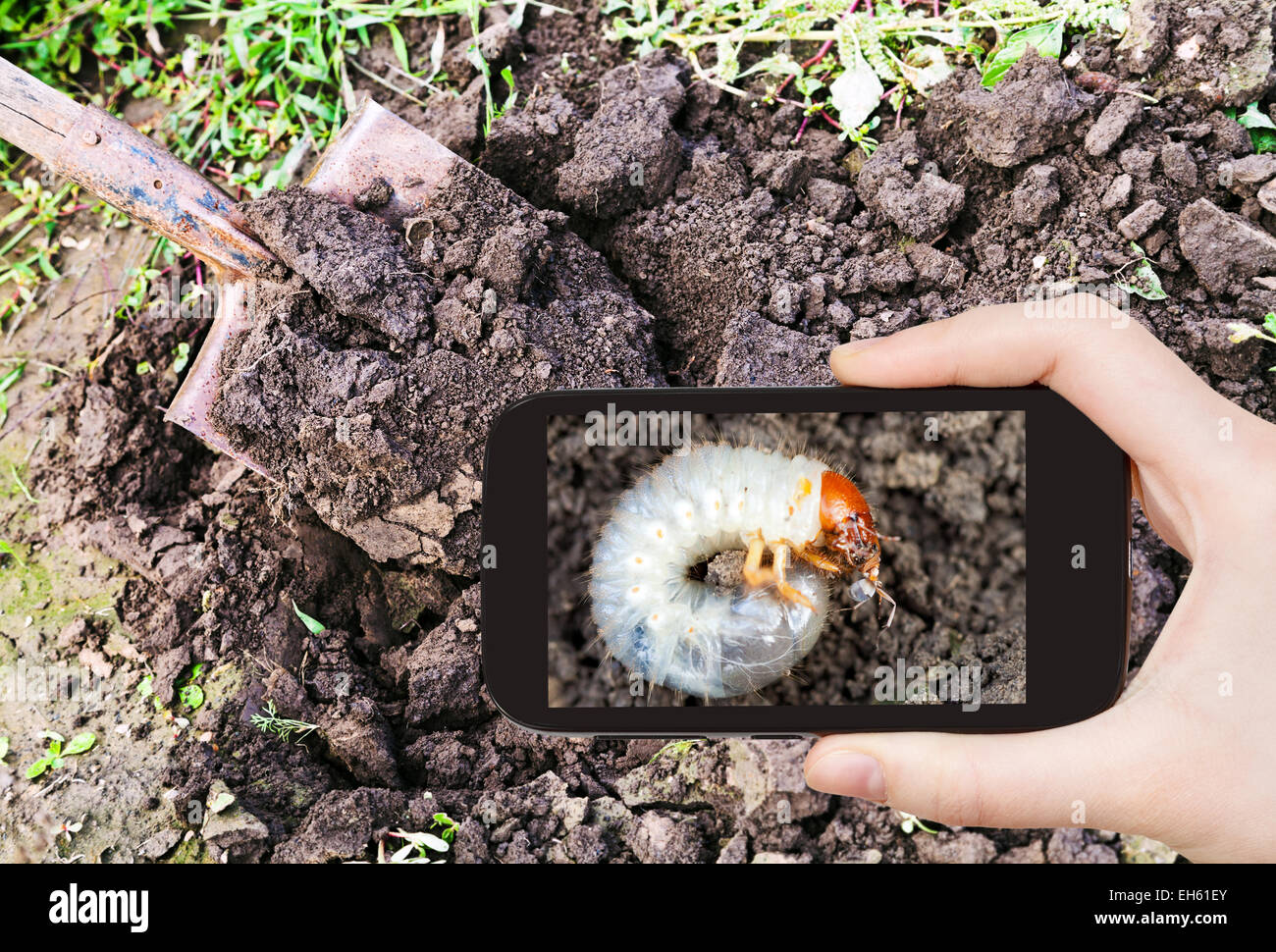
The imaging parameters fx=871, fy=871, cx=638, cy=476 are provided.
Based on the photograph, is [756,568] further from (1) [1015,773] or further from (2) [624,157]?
(2) [624,157]

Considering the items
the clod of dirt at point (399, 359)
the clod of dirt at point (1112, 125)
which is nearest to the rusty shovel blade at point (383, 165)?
the clod of dirt at point (399, 359)

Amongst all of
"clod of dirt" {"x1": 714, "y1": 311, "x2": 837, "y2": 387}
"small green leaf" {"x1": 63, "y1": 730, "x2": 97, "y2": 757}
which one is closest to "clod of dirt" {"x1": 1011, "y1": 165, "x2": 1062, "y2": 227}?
"clod of dirt" {"x1": 714, "y1": 311, "x2": 837, "y2": 387}

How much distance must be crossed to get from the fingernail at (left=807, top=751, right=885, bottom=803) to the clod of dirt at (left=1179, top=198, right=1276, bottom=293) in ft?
4.82

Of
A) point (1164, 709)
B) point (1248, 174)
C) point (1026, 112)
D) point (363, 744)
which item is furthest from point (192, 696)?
point (1248, 174)

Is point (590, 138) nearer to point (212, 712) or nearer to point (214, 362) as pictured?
point (214, 362)

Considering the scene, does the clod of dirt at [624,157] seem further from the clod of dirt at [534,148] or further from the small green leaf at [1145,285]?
the small green leaf at [1145,285]

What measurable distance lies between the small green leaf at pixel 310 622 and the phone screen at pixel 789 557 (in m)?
0.77

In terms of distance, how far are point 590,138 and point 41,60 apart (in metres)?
1.99

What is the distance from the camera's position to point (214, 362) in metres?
2.12

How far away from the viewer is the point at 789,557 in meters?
1.99

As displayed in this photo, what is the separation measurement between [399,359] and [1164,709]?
66.1 inches

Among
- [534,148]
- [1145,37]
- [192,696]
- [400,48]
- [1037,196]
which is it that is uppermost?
[400,48]

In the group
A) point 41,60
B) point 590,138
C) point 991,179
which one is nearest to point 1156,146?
point 991,179

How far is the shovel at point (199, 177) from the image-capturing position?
2.00 metres
